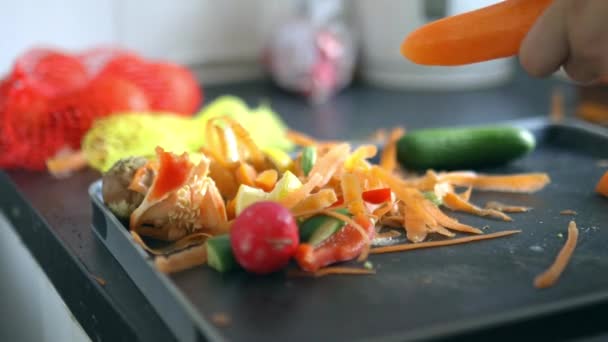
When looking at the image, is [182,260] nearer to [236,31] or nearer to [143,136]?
[143,136]

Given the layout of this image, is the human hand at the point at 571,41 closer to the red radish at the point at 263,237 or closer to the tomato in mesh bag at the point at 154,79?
the red radish at the point at 263,237

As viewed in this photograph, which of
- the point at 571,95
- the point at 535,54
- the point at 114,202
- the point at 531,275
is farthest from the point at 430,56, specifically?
the point at 571,95

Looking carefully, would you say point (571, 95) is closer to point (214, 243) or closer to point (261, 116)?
point (261, 116)

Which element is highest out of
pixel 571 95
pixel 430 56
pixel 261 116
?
pixel 430 56

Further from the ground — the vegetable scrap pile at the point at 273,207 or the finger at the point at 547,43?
the finger at the point at 547,43

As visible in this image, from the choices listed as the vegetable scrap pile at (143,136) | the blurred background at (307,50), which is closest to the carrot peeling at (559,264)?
the vegetable scrap pile at (143,136)

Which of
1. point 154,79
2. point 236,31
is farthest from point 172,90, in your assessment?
point 236,31
